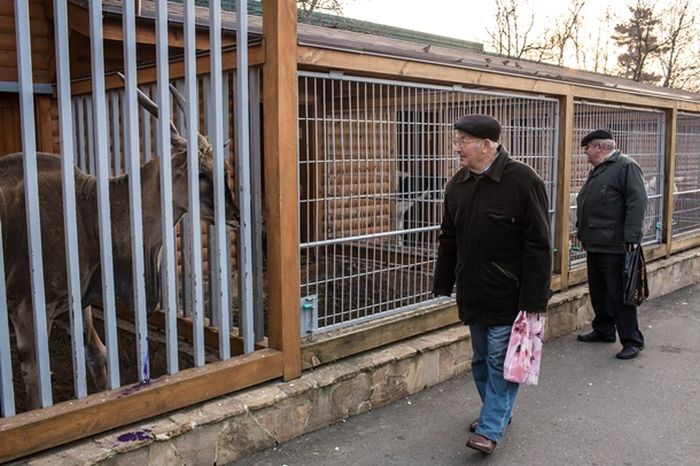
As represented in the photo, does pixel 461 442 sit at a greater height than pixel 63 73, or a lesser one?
lesser

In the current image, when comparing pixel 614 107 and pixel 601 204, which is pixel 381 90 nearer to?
pixel 601 204

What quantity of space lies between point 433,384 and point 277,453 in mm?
1672

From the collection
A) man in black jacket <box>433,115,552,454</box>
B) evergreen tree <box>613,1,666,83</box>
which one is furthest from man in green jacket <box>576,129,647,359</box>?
evergreen tree <box>613,1,666,83</box>

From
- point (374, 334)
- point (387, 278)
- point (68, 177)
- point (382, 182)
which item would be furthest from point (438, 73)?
point (68, 177)

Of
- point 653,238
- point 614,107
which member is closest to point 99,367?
point 614,107

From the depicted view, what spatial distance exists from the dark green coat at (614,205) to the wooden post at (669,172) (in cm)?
305

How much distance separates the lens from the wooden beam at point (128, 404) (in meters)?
3.06

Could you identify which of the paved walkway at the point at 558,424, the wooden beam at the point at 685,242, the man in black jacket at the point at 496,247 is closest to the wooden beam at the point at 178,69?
the man in black jacket at the point at 496,247

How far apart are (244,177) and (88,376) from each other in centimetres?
230

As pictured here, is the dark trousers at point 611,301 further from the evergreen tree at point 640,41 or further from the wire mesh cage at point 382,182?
the evergreen tree at point 640,41

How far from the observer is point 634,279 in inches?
235

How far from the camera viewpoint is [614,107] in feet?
24.6

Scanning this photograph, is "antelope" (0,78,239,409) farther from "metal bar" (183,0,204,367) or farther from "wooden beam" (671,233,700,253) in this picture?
"wooden beam" (671,233,700,253)

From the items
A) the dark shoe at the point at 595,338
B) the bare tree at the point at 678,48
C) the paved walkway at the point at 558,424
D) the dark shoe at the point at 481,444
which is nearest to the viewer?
the dark shoe at the point at 481,444
